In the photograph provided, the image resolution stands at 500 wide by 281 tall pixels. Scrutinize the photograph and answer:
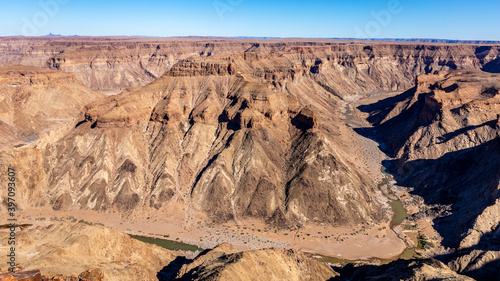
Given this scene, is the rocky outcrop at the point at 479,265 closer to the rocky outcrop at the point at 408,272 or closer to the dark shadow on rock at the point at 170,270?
the rocky outcrop at the point at 408,272

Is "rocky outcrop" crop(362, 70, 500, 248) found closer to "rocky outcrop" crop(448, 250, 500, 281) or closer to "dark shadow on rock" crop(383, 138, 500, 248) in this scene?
"dark shadow on rock" crop(383, 138, 500, 248)

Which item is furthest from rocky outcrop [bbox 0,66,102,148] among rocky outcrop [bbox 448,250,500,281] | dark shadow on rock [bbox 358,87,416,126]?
rocky outcrop [bbox 448,250,500,281]

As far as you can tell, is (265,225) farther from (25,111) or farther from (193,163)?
(25,111)

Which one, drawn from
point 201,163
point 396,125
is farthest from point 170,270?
point 396,125

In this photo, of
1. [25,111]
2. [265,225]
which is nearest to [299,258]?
[265,225]

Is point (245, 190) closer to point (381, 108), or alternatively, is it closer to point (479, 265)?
point (479, 265)

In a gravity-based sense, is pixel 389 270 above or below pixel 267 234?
above

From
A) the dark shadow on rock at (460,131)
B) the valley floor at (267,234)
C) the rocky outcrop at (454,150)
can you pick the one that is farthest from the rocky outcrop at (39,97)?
the dark shadow on rock at (460,131)
